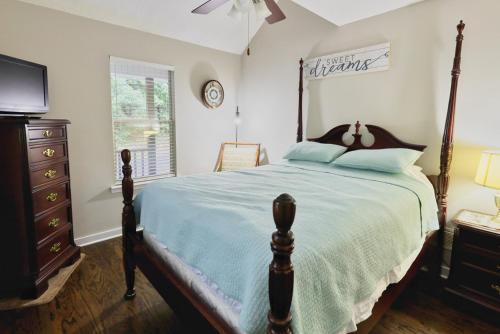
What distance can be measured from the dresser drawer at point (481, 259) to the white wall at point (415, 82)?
48 cm

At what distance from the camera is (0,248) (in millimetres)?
1968

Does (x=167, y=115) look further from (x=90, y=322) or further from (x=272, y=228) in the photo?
(x=272, y=228)

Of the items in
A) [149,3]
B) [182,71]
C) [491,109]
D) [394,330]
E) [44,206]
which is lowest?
[394,330]

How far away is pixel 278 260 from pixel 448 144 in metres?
2.07

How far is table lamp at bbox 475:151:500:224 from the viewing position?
71.9 inches

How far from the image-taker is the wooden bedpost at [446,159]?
213 cm

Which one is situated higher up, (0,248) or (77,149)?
(77,149)

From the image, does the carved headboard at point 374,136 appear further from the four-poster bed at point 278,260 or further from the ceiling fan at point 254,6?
the ceiling fan at point 254,6

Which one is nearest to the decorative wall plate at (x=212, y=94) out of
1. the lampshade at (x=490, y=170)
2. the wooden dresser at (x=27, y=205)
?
the wooden dresser at (x=27, y=205)

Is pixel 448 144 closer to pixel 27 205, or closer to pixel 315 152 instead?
pixel 315 152

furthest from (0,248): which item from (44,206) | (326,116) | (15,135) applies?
(326,116)

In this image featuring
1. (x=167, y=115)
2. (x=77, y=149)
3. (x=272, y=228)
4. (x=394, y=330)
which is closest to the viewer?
(x=272, y=228)

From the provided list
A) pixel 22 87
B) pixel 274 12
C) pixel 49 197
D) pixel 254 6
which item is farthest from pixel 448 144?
pixel 22 87

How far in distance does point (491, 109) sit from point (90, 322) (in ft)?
10.6
